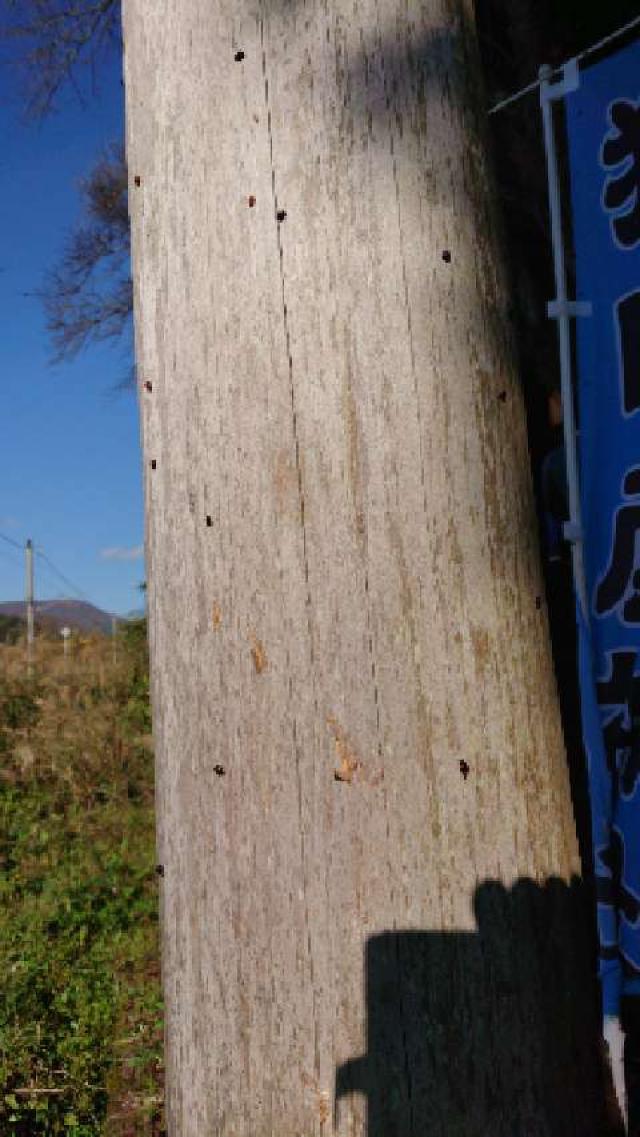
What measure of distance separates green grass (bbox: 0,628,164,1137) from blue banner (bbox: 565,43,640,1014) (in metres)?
2.54

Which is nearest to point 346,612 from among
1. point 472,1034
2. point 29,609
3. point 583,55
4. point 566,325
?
point 472,1034

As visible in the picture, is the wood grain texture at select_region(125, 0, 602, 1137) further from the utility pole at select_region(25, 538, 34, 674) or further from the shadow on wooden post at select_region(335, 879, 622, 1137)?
the utility pole at select_region(25, 538, 34, 674)

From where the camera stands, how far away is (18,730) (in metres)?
9.12

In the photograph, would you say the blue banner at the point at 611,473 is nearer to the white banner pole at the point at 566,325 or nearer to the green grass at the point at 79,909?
the white banner pole at the point at 566,325

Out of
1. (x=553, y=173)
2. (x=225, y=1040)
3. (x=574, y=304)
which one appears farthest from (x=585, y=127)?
(x=225, y=1040)

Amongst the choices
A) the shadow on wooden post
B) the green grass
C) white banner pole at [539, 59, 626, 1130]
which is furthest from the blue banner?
the green grass

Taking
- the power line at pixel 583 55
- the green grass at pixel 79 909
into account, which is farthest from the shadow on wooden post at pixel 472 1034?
the green grass at pixel 79 909

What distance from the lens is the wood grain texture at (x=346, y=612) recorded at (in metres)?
1.43

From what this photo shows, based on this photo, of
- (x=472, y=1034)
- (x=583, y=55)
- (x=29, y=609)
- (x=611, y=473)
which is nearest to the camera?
(x=472, y=1034)

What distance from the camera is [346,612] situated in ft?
A: 4.85

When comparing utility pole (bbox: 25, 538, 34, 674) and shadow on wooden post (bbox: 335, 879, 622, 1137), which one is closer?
shadow on wooden post (bbox: 335, 879, 622, 1137)

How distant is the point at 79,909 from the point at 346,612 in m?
4.65

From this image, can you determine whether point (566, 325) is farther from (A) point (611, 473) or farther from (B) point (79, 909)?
(B) point (79, 909)

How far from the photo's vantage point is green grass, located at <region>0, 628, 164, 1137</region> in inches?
141
